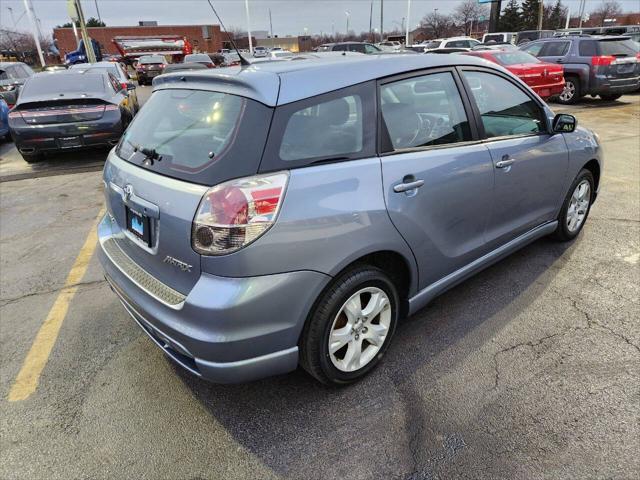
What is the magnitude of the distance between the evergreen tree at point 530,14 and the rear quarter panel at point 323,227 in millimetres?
65747

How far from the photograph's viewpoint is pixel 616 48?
12672 millimetres

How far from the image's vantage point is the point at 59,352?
9.86ft

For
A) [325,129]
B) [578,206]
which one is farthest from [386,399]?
[578,206]

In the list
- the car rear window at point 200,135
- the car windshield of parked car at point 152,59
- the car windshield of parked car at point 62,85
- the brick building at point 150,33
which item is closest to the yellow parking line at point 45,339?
the car rear window at point 200,135

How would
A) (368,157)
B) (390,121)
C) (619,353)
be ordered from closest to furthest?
(368,157) → (390,121) → (619,353)

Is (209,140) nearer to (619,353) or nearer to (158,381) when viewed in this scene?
(158,381)

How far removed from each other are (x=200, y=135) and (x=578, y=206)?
348cm

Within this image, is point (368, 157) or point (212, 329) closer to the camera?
point (212, 329)

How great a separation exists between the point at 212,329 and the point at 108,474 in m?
0.83

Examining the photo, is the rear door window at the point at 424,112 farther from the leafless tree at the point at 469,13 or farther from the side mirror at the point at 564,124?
the leafless tree at the point at 469,13

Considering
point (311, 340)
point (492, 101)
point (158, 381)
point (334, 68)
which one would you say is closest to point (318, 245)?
point (311, 340)

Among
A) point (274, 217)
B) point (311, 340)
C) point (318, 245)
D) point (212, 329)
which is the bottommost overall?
point (311, 340)

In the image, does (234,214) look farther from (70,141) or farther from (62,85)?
(62,85)

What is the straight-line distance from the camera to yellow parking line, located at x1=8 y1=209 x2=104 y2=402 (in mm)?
2695
